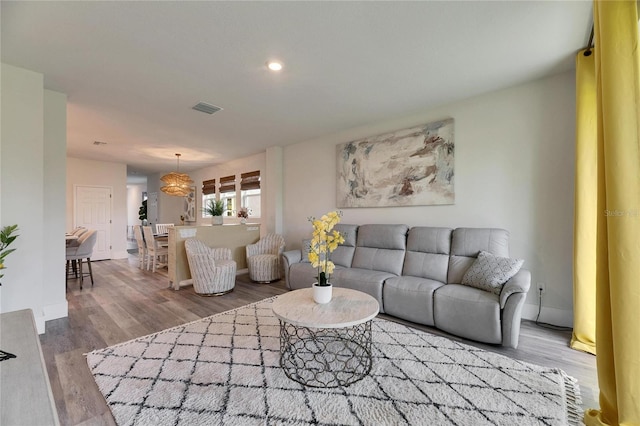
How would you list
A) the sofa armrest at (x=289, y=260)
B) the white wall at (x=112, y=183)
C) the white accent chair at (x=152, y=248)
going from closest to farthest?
the sofa armrest at (x=289, y=260), the white accent chair at (x=152, y=248), the white wall at (x=112, y=183)

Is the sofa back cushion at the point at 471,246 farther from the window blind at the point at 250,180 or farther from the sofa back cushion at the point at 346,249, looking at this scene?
the window blind at the point at 250,180

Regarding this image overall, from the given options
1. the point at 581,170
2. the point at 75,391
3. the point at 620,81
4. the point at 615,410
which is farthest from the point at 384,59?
the point at 75,391

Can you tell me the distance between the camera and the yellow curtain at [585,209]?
2402 mm

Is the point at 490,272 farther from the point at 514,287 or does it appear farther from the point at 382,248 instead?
the point at 382,248

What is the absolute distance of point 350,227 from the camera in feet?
14.0

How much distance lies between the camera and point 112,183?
23.5ft

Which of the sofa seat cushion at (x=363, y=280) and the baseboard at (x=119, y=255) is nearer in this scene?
the sofa seat cushion at (x=363, y=280)

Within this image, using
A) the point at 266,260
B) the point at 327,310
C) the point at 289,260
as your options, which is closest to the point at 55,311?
the point at 266,260

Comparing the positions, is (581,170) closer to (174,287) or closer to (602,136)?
(602,136)

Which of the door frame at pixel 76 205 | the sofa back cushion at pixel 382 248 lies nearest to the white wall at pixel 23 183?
the sofa back cushion at pixel 382 248

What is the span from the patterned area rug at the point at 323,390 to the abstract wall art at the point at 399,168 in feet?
6.38

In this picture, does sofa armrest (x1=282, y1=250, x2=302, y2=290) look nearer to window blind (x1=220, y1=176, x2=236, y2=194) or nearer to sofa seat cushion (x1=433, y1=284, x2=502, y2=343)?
sofa seat cushion (x1=433, y1=284, x2=502, y2=343)

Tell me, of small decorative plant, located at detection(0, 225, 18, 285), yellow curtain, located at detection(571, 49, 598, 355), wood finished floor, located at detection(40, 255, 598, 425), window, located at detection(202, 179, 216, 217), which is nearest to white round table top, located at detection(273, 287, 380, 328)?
wood finished floor, located at detection(40, 255, 598, 425)

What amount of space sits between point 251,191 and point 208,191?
1.94 m
